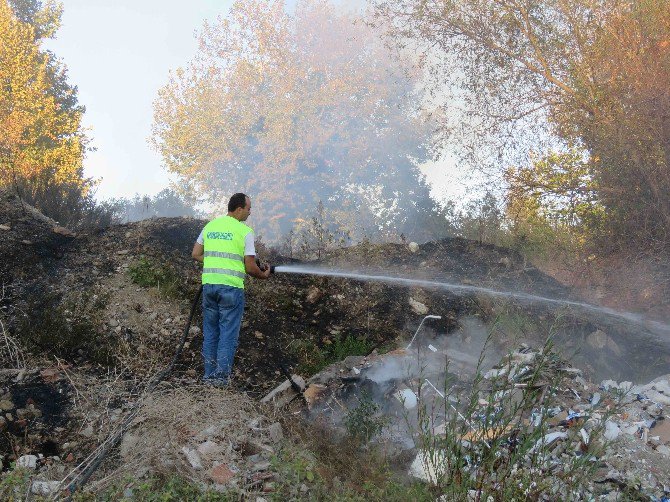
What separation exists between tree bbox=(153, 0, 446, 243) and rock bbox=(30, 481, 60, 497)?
23.1 metres

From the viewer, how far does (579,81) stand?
9375 mm

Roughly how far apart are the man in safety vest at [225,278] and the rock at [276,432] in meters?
1.35

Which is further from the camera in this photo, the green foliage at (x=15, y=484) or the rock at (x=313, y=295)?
the rock at (x=313, y=295)

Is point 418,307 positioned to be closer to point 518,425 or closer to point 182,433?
point 182,433

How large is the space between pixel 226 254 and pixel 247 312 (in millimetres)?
2827

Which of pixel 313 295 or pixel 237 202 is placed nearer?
pixel 237 202

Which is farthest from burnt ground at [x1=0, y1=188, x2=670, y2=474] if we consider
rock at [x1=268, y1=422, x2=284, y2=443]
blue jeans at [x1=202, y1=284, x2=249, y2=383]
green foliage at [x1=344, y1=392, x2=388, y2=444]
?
green foliage at [x1=344, y1=392, x2=388, y2=444]

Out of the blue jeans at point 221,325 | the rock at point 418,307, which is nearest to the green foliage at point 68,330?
the blue jeans at point 221,325

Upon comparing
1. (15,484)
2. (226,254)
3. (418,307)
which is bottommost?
(15,484)

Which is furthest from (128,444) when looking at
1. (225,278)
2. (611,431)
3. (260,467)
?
(611,431)

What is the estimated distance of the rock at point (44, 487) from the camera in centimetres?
326

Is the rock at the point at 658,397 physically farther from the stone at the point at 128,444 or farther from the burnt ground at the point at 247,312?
the stone at the point at 128,444

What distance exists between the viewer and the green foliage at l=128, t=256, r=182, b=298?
27.2ft

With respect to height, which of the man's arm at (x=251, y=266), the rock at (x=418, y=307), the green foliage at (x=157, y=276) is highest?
the man's arm at (x=251, y=266)
